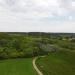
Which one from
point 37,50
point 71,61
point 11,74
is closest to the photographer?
point 11,74

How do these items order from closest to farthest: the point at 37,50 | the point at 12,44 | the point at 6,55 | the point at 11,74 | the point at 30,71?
1. the point at 11,74
2. the point at 30,71
3. the point at 6,55
4. the point at 37,50
5. the point at 12,44

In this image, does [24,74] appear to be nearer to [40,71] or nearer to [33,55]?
[40,71]

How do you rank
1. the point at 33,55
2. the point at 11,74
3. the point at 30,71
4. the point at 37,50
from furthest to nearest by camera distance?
the point at 37,50 → the point at 33,55 → the point at 30,71 → the point at 11,74

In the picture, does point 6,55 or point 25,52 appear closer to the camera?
point 6,55

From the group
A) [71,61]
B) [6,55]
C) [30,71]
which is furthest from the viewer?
[6,55]

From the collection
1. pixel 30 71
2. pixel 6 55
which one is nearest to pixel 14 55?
pixel 6 55

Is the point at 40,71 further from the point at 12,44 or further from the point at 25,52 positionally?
the point at 12,44

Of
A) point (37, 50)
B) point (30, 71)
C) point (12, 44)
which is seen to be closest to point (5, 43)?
point (12, 44)

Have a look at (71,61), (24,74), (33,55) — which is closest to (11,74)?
(24,74)

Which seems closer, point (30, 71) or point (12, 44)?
point (30, 71)
